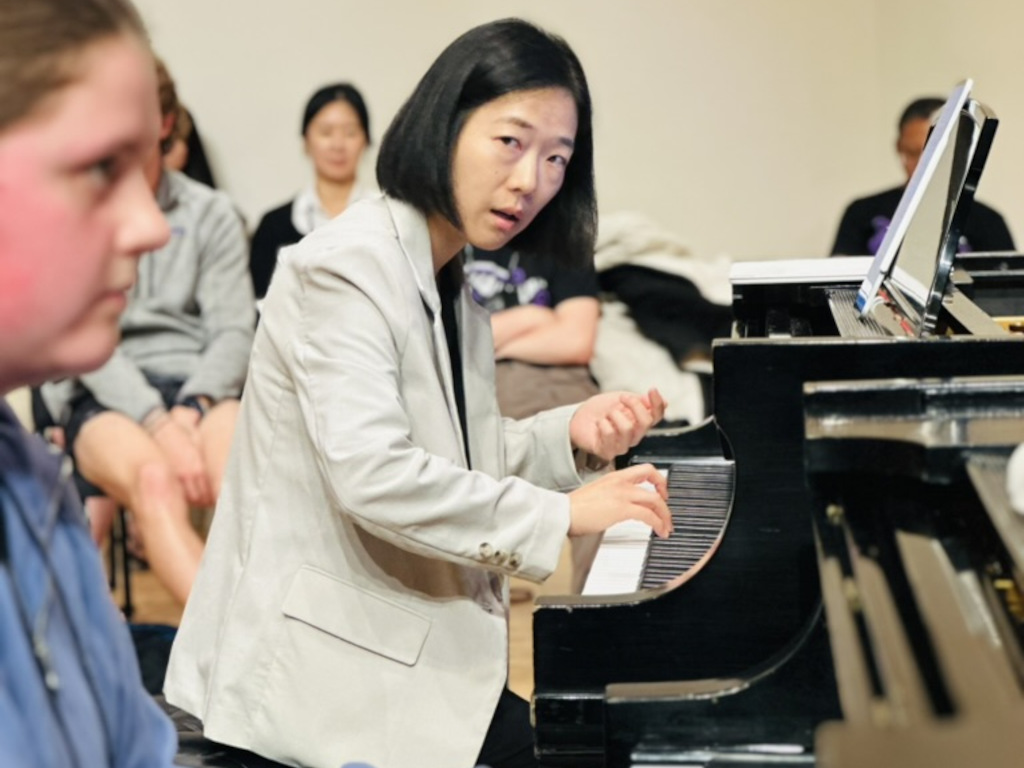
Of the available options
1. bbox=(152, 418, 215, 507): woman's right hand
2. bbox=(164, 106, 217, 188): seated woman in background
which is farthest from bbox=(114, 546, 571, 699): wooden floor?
bbox=(164, 106, 217, 188): seated woman in background

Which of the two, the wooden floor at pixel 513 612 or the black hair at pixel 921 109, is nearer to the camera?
the wooden floor at pixel 513 612

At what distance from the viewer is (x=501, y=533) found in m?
1.64

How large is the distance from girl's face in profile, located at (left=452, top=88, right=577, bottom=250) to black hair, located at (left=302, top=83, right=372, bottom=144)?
9.95 ft

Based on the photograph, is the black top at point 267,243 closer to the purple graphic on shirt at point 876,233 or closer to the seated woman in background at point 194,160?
the seated woman in background at point 194,160

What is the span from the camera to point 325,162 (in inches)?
186

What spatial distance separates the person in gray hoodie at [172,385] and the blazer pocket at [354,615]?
1.70m

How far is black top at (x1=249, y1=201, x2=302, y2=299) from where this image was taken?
4.63 meters

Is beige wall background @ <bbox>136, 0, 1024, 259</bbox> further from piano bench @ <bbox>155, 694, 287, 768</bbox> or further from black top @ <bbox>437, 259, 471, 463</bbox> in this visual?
piano bench @ <bbox>155, 694, 287, 768</bbox>

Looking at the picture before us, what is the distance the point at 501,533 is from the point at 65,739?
84 cm

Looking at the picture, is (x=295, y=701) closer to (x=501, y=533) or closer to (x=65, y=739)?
(x=501, y=533)

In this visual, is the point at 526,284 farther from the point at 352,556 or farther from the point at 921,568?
the point at 921,568

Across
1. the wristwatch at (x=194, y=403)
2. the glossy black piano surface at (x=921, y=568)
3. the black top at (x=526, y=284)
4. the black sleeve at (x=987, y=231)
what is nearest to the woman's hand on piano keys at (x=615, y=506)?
the glossy black piano surface at (x=921, y=568)

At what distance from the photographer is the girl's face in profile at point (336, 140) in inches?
185

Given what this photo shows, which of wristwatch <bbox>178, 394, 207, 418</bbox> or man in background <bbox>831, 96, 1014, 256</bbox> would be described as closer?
wristwatch <bbox>178, 394, 207, 418</bbox>
